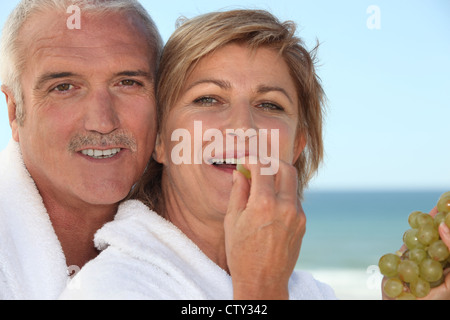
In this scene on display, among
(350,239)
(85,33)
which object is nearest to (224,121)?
(85,33)

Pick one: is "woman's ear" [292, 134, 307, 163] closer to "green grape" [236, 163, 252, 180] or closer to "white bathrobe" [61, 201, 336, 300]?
"white bathrobe" [61, 201, 336, 300]

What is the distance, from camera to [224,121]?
6.80 feet

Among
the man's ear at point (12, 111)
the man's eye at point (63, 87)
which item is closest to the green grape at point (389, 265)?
the man's eye at point (63, 87)

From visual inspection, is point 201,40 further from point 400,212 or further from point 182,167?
point 400,212

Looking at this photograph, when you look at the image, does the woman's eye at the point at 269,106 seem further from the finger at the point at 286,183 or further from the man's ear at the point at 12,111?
the man's ear at the point at 12,111

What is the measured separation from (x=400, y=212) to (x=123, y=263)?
29.0m

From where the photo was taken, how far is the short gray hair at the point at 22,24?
2.32m

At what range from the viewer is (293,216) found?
1626 millimetres

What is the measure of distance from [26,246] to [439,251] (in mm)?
1533

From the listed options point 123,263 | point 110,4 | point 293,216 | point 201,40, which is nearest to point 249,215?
point 293,216

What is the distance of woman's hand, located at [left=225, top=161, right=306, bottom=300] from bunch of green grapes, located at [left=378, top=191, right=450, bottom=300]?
1.41 feet

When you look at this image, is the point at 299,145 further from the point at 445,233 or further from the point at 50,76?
the point at 50,76

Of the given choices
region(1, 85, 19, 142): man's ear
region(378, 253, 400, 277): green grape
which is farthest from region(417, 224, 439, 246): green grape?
region(1, 85, 19, 142): man's ear

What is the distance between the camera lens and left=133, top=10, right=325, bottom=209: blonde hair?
2.17 m
